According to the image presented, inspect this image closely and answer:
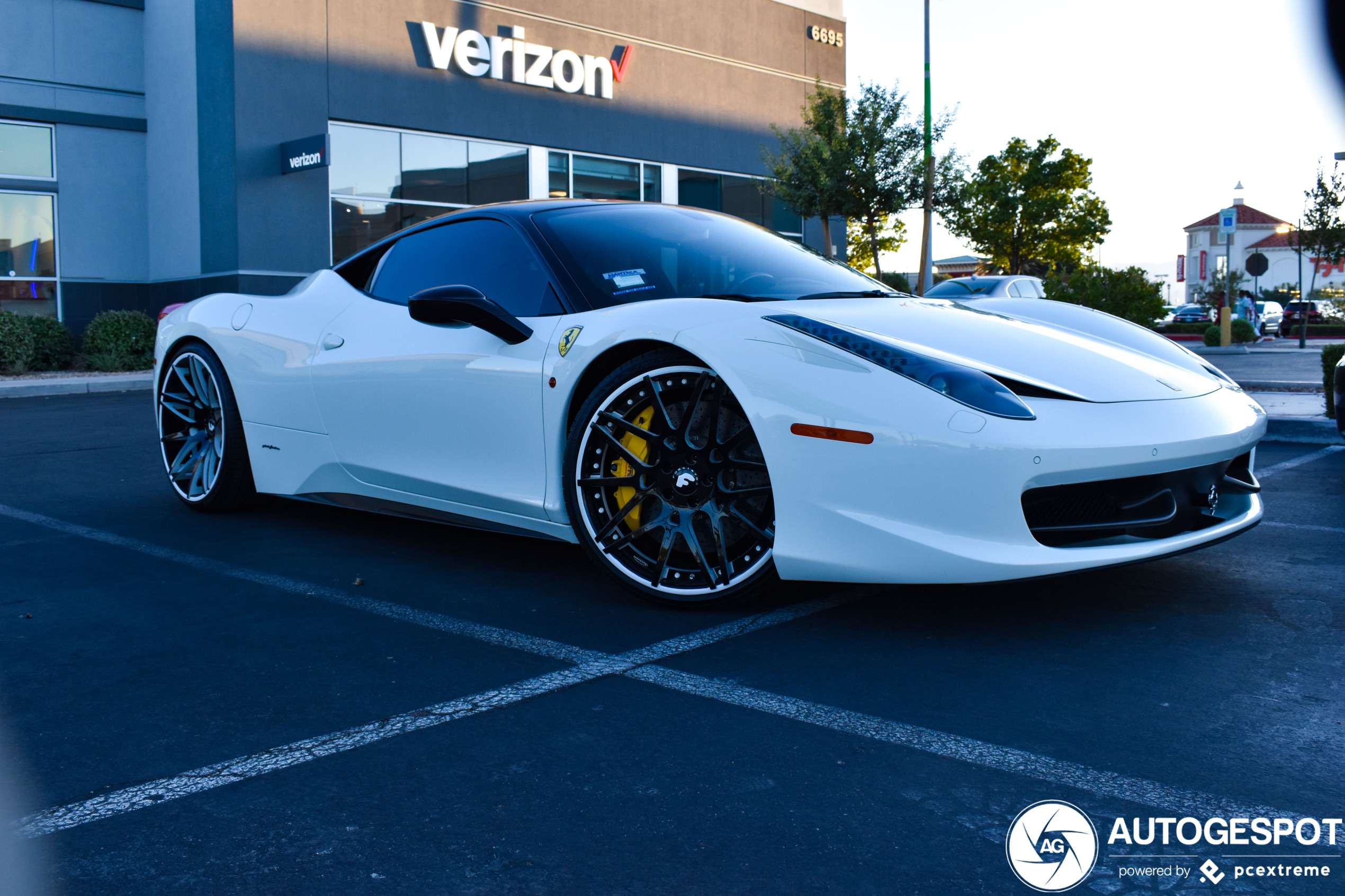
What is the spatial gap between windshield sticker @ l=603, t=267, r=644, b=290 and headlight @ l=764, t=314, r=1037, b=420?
30.8 inches

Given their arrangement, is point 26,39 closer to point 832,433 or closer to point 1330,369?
point 1330,369

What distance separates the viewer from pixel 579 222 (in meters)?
4.06

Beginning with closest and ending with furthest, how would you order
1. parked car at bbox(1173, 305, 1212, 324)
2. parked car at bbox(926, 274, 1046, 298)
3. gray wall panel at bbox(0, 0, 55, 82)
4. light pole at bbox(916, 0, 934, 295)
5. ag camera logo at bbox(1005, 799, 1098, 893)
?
ag camera logo at bbox(1005, 799, 1098, 893)
parked car at bbox(926, 274, 1046, 298)
gray wall panel at bbox(0, 0, 55, 82)
light pole at bbox(916, 0, 934, 295)
parked car at bbox(1173, 305, 1212, 324)

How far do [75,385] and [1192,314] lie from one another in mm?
46161

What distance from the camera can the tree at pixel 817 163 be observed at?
78.5 ft

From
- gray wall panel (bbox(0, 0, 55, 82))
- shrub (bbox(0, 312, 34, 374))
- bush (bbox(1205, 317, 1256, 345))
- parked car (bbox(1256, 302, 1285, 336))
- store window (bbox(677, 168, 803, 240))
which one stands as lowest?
shrub (bbox(0, 312, 34, 374))

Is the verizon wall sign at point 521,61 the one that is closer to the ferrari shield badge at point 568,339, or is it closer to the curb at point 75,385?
the curb at point 75,385

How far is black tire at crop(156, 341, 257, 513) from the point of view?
496cm

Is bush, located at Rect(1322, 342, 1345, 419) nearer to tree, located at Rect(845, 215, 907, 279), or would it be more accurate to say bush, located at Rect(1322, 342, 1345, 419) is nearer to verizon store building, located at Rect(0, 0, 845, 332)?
verizon store building, located at Rect(0, 0, 845, 332)

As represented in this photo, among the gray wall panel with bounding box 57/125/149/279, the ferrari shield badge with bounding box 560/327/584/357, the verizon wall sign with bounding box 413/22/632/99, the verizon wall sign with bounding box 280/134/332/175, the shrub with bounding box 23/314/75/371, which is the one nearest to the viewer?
the ferrari shield badge with bounding box 560/327/584/357

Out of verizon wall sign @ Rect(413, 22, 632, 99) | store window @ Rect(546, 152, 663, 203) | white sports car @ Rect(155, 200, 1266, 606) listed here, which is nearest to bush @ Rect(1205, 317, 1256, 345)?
store window @ Rect(546, 152, 663, 203)

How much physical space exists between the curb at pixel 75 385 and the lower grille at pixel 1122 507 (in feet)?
40.4

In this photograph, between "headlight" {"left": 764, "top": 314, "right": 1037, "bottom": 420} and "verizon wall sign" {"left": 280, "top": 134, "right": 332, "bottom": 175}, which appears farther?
"verizon wall sign" {"left": 280, "top": 134, "right": 332, "bottom": 175}

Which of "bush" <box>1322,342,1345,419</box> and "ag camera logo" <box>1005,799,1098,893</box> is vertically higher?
"bush" <box>1322,342,1345,419</box>
